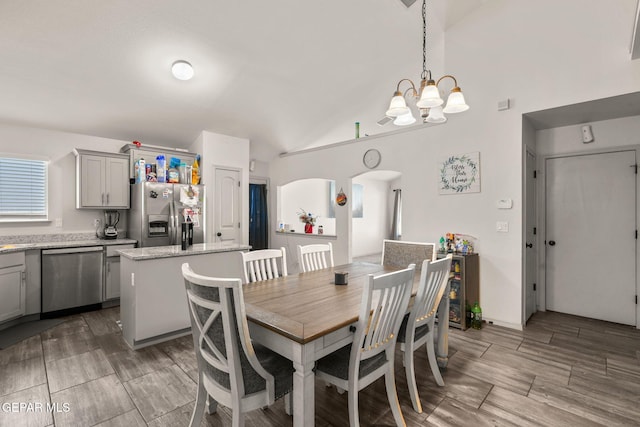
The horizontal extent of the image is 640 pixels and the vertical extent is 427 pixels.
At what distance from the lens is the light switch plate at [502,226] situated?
3350 mm

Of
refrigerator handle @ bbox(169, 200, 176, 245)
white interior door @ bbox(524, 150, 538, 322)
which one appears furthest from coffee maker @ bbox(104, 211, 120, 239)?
white interior door @ bbox(524, 150, 538, 322)

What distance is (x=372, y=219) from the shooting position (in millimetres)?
8812

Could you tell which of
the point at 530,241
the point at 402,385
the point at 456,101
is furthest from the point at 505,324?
the point at 456,101

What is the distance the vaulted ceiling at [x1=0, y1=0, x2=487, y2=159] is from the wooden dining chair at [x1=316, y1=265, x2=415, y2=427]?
9.54ft

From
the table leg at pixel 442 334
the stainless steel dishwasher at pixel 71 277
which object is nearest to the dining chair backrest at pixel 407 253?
the table leg at pixel 442 334

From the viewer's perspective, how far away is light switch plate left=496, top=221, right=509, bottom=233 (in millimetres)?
3350

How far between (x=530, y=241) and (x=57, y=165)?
6.12 metres

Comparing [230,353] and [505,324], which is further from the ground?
[230,353]

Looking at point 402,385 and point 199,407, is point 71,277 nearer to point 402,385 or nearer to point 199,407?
point 199,407

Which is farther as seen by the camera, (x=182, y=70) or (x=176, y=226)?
(x=176, y=226)

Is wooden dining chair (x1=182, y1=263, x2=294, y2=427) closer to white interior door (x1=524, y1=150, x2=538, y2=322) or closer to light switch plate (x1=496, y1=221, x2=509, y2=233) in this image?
light switch plate (x1=496, y1=221, x2=509, y2=233)

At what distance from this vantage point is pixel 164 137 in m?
Result: 4.81

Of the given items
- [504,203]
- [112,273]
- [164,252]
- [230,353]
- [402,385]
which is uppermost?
[504,203]

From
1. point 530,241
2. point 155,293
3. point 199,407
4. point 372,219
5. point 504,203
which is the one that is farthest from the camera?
point 372,219
